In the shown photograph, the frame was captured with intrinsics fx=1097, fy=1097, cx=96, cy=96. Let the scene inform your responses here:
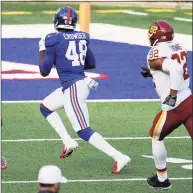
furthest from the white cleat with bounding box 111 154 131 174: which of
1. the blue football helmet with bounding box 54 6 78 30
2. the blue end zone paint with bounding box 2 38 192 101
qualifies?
the blue end zone paint with bounding box 2 38 192 101

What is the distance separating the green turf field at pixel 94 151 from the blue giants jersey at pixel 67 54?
1.15 m

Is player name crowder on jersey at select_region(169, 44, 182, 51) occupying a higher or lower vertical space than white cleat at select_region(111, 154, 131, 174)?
higher

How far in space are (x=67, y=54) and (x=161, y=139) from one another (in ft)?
5.53

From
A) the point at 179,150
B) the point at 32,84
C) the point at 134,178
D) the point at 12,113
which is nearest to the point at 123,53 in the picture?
the point at 32,84

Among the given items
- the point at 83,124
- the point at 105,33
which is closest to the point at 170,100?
the point at 83,124

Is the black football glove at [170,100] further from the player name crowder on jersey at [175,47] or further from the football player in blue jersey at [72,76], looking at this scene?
the football player in blue jersey at [72,76]

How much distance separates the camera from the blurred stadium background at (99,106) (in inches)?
536

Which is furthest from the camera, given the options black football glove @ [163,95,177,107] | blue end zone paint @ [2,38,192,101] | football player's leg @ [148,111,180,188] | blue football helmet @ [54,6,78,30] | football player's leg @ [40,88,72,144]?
blue end zone paint @ [2,38,192,101]

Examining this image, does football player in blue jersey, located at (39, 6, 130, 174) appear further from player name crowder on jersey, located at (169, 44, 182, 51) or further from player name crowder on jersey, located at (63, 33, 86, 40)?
player name crowder on jersey, located at (169, 44, 182, 51)

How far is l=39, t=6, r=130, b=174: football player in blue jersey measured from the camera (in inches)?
539

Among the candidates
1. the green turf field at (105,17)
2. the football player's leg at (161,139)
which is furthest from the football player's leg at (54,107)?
the green turf field at (105,17)

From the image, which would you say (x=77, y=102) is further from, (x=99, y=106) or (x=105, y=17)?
(x=105, y=17)

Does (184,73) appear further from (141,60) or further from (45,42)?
(141,60)

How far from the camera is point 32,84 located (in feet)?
67.4
